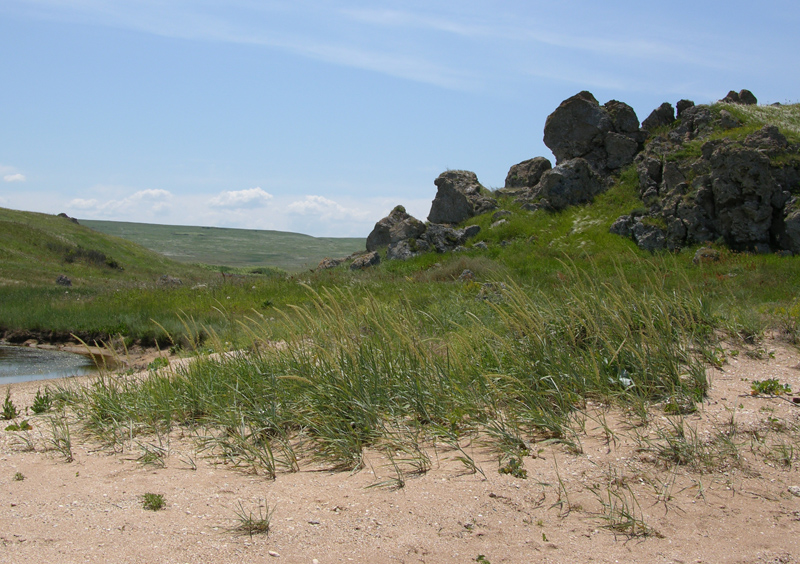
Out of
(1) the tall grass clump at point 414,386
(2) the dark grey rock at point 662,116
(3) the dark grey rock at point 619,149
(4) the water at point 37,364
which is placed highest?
(2) the dark grey rock at point 662,116

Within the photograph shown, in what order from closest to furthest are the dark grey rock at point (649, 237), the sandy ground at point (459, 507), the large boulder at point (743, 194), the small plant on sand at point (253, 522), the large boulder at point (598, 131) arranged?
the sandy ground at point (459, 507) < the small plant on sand at point (253, 522) < the large boulder at point (743, 194) < the dark grey rock at point (649, 237) < the large boulder at point (598, 131)

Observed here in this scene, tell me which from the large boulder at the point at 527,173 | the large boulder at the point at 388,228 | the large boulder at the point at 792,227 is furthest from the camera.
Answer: the large boulder at the point at 527,173

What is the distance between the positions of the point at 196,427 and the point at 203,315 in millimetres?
10926

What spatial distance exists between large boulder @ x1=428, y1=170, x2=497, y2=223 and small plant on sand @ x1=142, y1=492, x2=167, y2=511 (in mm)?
24019

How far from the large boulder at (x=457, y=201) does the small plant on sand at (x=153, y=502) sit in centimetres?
2402

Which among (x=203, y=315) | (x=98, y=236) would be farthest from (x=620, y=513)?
(x=98, y=236)

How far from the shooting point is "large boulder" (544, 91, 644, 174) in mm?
25406

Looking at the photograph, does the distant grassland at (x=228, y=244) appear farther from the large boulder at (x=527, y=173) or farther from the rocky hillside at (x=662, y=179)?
the rocky hillside at (x=662, y=179)

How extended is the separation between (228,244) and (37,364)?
8502 centimetres

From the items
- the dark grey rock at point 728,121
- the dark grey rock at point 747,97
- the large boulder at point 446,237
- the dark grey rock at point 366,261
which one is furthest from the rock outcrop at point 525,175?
the dark grey rock at point 747,97

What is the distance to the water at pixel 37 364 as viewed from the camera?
11.6 meters

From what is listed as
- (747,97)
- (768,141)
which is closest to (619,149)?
(768,141)

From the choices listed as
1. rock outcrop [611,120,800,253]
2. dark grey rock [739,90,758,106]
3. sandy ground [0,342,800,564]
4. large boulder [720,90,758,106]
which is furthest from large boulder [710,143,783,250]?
sandy ground [0,342,800,564]

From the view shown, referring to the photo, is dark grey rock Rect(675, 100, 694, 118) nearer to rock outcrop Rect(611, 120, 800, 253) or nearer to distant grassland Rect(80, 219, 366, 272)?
rock outcrop Rect(611, 120, 800, 253)
